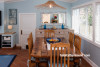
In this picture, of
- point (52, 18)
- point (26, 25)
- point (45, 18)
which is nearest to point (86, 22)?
point (52, 18)

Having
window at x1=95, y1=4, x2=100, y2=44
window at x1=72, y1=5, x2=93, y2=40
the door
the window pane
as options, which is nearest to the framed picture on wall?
the door

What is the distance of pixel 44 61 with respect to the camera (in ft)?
9.92

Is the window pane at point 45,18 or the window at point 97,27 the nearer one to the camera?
the window at point 97,27

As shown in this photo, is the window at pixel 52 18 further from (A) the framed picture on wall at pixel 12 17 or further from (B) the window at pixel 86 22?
(A) the framed picture on wall at pixel 12 17

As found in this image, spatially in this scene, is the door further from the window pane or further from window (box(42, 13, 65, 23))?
window (box(42, 13, 65, 23))

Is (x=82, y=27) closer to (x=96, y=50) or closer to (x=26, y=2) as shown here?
(x=96, y=50)

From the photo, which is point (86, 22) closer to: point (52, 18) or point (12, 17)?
point (52, 18)

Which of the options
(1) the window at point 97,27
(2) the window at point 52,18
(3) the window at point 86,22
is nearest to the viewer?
(1) the window at point 97,27

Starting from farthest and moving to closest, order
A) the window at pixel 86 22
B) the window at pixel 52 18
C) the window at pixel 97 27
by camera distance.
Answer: the window at pixel 52 18 → the window at pixel 86 22 → the window at pixel 97 27

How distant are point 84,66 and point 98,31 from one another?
1.23 metres

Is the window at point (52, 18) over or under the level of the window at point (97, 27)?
over

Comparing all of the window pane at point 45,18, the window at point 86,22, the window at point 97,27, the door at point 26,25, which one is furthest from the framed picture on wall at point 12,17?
the window at point 97,27

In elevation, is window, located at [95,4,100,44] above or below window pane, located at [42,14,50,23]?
below

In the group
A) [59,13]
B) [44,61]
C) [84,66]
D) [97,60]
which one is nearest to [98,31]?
[97,60]
